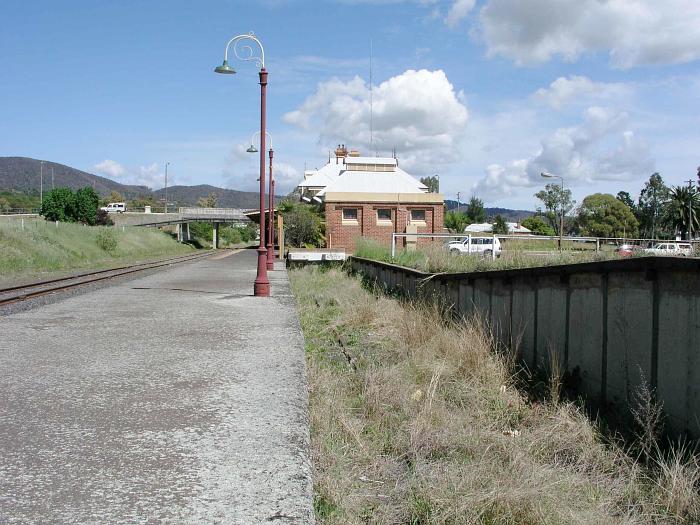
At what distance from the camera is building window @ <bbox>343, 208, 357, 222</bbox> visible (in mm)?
40344

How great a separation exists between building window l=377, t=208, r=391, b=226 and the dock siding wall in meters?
30.0

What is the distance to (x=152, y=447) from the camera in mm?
4188

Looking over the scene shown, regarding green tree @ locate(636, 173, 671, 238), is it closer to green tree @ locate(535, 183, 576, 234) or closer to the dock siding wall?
green tree @ locate(535, 183, 576, 234)

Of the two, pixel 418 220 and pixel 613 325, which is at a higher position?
pixel 418 220

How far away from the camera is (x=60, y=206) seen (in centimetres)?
9269

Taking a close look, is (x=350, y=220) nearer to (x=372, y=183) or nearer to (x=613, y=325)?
(x=372, y=183)

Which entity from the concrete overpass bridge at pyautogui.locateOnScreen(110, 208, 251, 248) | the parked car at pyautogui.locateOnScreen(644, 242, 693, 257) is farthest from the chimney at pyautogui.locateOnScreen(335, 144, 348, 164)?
the parked car at pyautogui.locateOnScreen(644, 242, 693, 257)

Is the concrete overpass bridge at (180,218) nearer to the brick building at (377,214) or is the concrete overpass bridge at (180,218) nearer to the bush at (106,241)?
the bush at (106,241)

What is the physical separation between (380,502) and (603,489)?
175 cm

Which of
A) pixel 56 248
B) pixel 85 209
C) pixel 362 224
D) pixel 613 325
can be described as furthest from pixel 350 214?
pixel 85 209

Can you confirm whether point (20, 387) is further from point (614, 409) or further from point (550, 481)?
point (614, 409)

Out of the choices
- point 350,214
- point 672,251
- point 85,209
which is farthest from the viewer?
point 85,209

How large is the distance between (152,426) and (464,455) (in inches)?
96.3

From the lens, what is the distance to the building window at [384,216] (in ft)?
133
